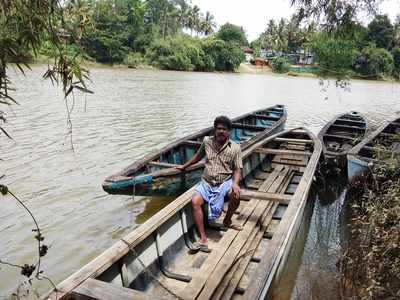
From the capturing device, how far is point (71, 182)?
7492 mm

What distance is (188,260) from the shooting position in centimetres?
414

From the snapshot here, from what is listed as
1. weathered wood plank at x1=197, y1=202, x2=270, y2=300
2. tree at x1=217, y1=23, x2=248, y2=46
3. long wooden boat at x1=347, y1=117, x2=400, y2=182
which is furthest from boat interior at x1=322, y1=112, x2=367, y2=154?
tree at x1=217, y1=23, x2=248, y2=46

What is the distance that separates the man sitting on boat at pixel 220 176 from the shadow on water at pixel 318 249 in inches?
43.5

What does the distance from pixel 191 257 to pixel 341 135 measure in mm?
8207

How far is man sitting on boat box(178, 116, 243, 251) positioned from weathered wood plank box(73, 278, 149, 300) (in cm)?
184

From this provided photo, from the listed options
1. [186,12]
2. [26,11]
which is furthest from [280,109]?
[186,12]

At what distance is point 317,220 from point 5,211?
5.53m

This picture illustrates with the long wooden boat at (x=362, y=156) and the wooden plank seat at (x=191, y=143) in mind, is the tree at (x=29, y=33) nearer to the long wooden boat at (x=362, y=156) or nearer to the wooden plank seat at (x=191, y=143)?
the long wooden boat at (x=362, y=156)

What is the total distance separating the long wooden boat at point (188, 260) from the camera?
281 cm

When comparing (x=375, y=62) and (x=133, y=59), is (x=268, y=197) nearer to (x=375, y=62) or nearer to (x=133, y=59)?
(x=375, y=62)

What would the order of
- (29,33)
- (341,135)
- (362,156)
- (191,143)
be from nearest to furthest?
(29,33), (362,156), (191,143), (341,135)

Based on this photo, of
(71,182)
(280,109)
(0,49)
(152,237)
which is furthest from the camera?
(280,109)

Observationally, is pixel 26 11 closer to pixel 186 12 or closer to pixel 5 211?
pixel 5 211

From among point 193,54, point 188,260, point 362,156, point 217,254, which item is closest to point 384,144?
point 362,156
